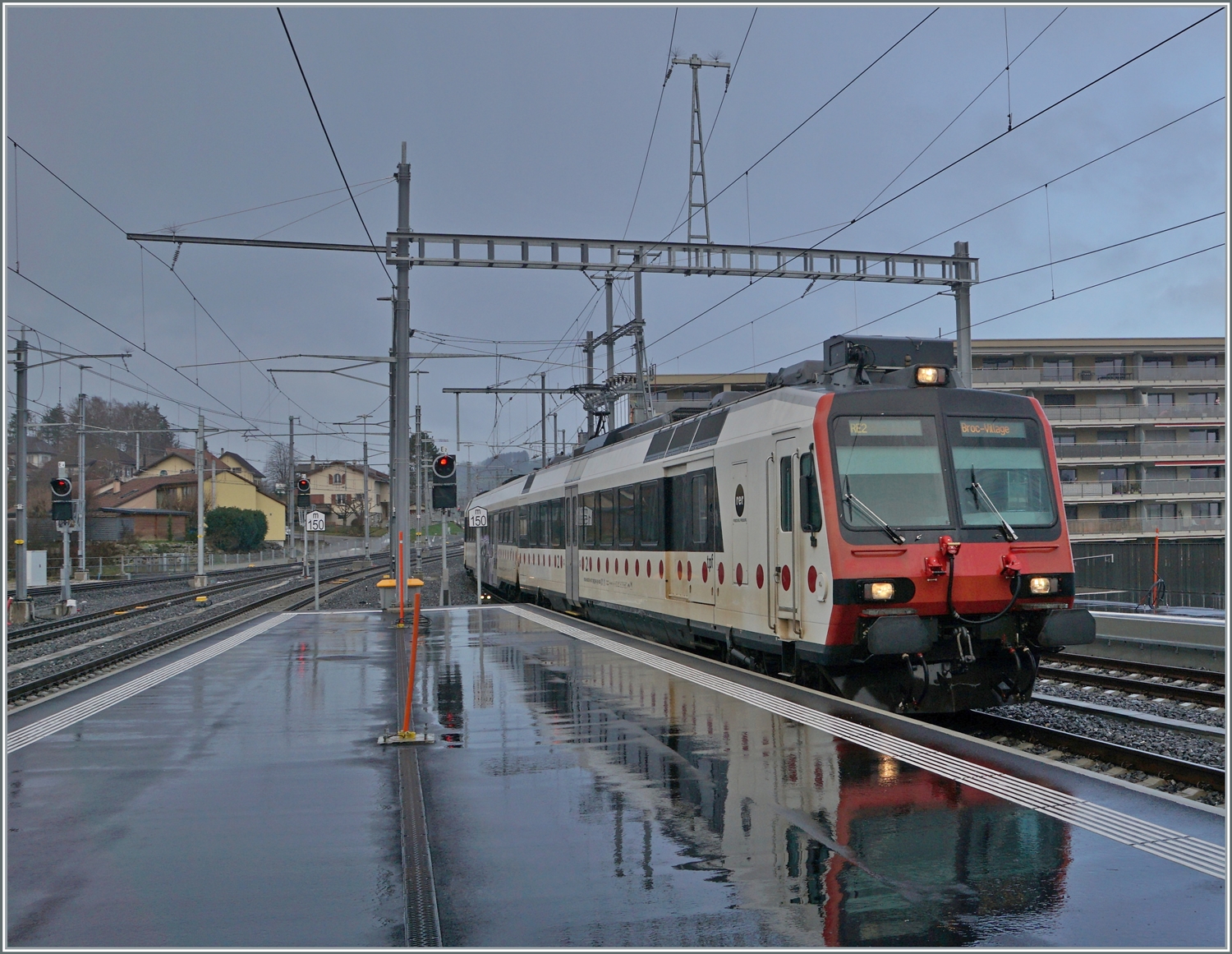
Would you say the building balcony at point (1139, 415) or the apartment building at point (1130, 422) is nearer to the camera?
the apartment building at point (1130, 422)

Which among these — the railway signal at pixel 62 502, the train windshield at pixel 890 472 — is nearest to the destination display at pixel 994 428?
the train windshield at pixel 890 472

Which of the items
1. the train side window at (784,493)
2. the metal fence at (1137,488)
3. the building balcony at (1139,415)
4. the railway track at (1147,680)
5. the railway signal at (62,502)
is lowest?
the railway track at (1147,680)

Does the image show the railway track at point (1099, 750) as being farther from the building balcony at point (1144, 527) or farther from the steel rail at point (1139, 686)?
the building balcony at point (1144, 527)

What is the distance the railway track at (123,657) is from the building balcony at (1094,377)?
1337 inches

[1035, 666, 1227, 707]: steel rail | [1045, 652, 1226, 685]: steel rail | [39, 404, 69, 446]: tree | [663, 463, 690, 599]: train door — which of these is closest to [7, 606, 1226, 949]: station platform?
[663, 463, 690, 599]: train door

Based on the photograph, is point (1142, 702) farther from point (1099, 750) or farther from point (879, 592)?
point (879, 592)

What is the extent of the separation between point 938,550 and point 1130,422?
47329mm

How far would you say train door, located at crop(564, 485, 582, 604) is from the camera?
22875mm

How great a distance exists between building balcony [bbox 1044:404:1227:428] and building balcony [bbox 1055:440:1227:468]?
103cm

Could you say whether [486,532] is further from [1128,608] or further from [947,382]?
[947,382]

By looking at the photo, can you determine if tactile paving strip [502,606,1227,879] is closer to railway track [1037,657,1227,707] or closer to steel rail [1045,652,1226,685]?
railway track [1037,657,1227,707]

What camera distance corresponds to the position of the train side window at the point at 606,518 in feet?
64.5

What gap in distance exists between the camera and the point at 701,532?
48.3 ft

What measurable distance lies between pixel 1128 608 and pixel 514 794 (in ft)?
69.1
